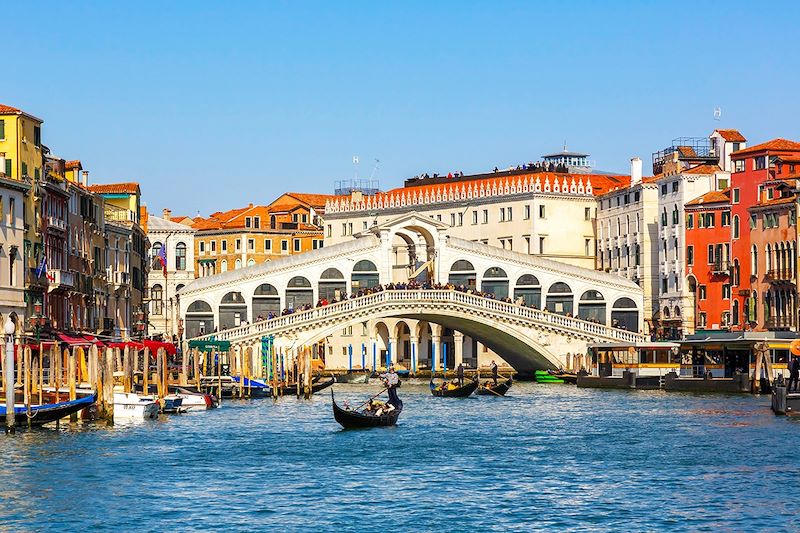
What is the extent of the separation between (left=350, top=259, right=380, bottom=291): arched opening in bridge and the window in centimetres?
2189

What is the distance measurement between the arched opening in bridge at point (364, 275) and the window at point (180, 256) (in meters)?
21.9

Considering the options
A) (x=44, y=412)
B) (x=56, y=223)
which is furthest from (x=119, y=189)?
(x=44, y=412)

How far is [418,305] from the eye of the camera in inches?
2721

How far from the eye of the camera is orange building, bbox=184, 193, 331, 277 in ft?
316

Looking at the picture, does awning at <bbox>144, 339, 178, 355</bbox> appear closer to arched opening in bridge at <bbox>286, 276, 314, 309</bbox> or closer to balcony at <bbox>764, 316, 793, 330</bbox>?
arched opening in bridge at <bbox>286, 276, 314, 309</bbox>

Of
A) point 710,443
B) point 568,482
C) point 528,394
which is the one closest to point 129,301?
point 528,394

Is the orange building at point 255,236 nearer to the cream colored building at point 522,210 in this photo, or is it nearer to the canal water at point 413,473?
the cream colored building at point 522,210

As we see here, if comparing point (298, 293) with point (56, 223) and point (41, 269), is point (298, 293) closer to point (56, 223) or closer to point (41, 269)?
point (56, 223)

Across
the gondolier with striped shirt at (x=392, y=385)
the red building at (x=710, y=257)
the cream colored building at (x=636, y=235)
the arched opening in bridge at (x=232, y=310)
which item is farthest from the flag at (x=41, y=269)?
the cream colored building at (x=636, y=235)

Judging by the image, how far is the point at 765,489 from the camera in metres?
31.1

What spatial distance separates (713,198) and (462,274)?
33.3 ft

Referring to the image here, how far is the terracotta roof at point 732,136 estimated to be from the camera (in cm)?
7750

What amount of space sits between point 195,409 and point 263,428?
22.0 feet

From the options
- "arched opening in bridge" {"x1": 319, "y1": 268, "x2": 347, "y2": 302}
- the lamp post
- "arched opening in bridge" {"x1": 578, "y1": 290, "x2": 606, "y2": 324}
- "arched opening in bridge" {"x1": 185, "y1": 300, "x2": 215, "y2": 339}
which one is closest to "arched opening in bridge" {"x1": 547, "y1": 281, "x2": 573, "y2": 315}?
"arched opening in bridge" {"x1": 578, "y1": 290, "x2": 606, "y2": 324}
